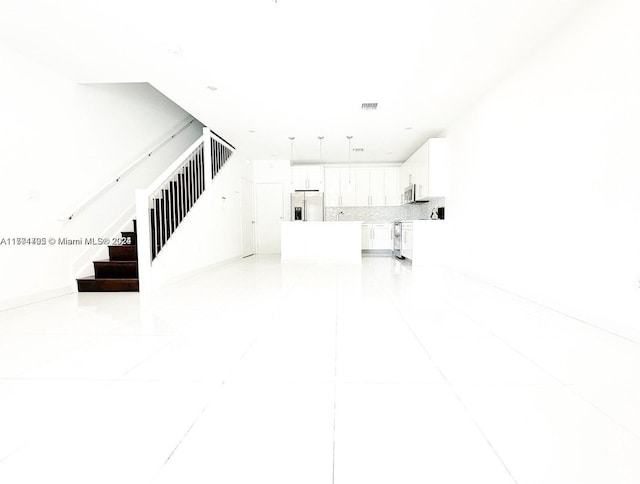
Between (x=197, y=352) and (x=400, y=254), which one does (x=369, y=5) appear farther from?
(x=400, y=254)

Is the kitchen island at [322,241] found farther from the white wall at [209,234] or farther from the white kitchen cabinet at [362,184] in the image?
the white kitchen cabinet at [362,184]

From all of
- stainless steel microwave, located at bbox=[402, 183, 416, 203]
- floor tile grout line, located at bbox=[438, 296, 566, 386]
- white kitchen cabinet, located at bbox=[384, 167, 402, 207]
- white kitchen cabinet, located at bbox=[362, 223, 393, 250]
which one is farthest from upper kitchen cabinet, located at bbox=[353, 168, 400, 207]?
floor tile grout line, located at bbox=[438, 296, 566, 386]

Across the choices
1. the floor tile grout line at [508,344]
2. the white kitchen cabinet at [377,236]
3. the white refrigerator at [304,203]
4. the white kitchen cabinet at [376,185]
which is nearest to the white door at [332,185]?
the white refrigerator at [304,203]

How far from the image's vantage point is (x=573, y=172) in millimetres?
2697

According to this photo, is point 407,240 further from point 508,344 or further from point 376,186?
point 508,344

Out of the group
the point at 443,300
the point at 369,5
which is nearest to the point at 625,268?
the point at 443,300

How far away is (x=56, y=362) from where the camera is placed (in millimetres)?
1853

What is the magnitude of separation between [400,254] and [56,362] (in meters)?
6.57

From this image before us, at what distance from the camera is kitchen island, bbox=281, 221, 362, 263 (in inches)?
265

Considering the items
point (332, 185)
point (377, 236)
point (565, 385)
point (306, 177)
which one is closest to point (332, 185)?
point (332, 185)

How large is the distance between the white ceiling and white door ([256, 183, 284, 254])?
11.6 ft

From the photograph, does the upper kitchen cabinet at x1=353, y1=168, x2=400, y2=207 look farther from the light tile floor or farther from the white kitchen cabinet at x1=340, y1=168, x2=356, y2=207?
the light tile floor

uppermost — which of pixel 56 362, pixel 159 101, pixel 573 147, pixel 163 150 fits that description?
pixel 159 101

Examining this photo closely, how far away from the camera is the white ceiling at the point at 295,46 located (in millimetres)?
2643
